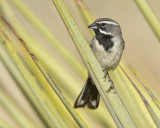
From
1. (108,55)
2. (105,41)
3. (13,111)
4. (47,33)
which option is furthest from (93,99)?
(13,111)

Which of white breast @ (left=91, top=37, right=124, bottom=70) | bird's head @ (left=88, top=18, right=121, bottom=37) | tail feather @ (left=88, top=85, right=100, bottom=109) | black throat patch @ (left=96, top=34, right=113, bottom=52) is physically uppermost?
bird's head @ (left=88, top=18, right=121, bottom=37)

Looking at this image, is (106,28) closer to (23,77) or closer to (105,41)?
(105,41)

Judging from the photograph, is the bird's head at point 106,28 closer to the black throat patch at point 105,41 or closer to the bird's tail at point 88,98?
the black throat patch at point 105,41

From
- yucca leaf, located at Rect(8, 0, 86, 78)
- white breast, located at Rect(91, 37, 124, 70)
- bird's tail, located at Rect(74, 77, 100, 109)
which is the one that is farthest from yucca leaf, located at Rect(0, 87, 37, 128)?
white breast, located at Rect(91, 37, 124, 70)

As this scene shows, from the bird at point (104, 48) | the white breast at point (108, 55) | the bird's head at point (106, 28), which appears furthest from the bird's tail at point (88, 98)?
the bird's head at point (106, 28)

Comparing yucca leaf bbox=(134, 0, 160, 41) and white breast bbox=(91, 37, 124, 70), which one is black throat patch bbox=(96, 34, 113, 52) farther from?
yucca leaf bbox=(134, 0, 160, 41)

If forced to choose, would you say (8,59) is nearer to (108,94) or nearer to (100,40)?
(108,94)
